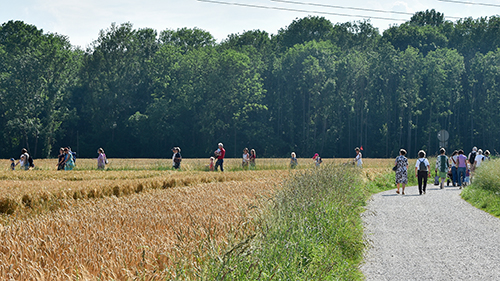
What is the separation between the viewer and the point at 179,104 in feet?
246

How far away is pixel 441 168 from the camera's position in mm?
23453

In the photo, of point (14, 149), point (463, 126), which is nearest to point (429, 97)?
point (463, 126)

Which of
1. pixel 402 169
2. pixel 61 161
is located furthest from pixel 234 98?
pixel 402 169

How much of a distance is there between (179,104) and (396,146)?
106ft

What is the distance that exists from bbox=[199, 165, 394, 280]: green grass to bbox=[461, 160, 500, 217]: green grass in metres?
6.45

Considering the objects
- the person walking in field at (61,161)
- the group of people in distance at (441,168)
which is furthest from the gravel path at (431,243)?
the person walking in field at (61,161)

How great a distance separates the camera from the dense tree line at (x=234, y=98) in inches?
2876

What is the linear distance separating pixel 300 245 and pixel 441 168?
18.9 metres

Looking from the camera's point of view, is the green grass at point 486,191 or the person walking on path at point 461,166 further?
the person walking on path at point 461,166

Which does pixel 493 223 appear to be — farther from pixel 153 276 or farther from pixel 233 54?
pixel 233 54

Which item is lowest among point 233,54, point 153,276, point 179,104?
point 153,276

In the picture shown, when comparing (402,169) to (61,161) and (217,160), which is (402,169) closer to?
(217,160)

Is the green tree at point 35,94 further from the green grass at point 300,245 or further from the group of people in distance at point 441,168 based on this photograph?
the green grass at point 300,245

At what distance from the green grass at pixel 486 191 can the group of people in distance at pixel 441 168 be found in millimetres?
1687
